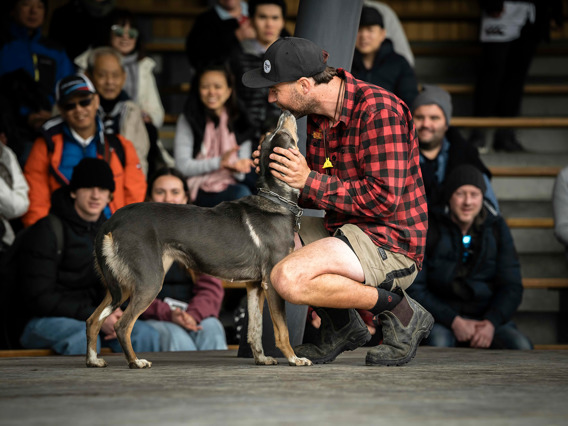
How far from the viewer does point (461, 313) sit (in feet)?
18.6

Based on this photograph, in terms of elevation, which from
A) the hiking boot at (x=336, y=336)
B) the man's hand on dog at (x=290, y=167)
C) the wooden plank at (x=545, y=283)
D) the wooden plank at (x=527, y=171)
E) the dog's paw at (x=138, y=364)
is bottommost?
the dog's paw at (x=138, y=364)

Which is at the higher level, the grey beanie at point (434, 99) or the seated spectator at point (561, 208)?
the grey beanie at point (434, 99)

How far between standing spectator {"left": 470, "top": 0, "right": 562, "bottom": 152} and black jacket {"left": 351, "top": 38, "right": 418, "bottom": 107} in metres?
1.07

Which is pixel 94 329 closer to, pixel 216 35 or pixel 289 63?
pixel 289 63

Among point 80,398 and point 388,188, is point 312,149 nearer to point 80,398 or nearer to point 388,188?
point 388,188

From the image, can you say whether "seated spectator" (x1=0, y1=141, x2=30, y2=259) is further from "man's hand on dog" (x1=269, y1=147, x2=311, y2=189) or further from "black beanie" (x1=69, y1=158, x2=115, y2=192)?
"man's hand on dog" (x1=269, y1=147, x2=311, y2=189)

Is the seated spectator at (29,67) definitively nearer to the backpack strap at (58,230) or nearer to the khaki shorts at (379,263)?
the backpack strap at (58,230)

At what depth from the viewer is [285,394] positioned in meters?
2.64

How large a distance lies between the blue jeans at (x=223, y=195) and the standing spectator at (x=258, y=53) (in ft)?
1.85

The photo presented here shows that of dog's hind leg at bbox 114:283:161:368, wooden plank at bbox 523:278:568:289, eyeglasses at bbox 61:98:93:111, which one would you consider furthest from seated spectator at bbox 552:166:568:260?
dog's hind leg at bbox 114:283:161:368

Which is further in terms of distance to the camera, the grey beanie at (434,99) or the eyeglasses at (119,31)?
the eyeglasses at (119,31)

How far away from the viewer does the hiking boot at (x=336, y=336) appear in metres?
3.96

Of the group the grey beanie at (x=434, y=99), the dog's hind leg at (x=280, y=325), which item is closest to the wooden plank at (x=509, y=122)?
the grey beanie at (x=434, y=99)

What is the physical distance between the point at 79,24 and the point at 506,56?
12.8 feet
